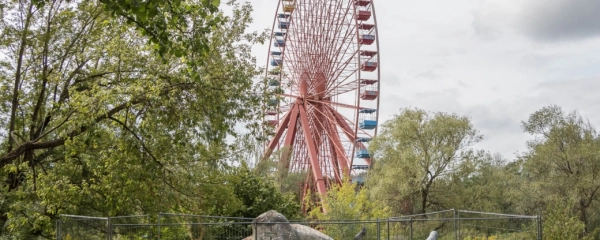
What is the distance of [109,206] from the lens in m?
15.7

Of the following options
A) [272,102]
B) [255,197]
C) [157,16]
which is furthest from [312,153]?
[157,16]

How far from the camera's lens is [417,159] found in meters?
32.0

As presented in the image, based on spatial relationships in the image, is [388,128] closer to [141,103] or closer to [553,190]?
[553,190]

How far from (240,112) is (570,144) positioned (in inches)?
875

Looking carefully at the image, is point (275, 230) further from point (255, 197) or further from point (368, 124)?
point (368, 124)

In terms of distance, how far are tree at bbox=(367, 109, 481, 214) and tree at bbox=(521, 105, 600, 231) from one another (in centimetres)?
309

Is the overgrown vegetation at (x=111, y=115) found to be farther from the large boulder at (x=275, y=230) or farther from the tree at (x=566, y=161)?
the tree at (x=566, y=161)

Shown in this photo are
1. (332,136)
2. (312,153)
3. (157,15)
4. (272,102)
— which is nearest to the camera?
(157,15)

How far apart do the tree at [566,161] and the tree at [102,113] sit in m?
19.3

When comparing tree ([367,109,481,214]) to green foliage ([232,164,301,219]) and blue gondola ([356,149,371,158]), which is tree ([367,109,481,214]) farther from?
green foliage ([232,164,301,219])

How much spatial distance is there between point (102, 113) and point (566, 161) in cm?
2435

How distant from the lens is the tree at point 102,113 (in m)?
13.8

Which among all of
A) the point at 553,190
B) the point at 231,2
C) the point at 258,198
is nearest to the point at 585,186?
the point at 553,190

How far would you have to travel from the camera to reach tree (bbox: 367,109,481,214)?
3155 cm
